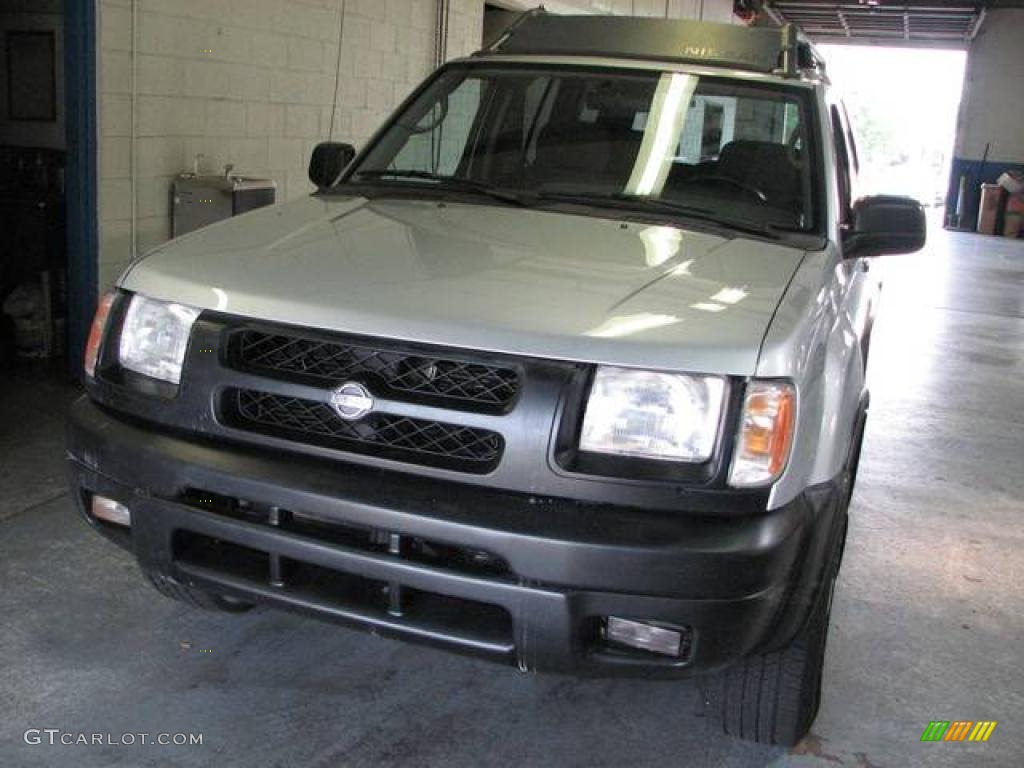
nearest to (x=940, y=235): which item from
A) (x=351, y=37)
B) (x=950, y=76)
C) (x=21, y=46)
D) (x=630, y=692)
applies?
(x=950, y=76)

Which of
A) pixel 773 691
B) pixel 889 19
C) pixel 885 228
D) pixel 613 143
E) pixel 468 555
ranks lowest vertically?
pixel 773 691

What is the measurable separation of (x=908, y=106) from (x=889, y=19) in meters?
11.0

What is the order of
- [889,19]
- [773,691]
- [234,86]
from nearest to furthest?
[773,691], [234,86], [889,19]

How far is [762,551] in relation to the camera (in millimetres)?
2100

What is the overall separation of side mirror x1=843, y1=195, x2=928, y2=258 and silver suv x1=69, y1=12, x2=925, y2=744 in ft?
1.01

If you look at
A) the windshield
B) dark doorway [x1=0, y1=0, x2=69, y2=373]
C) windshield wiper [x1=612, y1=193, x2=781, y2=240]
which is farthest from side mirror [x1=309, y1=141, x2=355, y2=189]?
dark doorway [x1=0, y1=0, x2=69, y2=373]

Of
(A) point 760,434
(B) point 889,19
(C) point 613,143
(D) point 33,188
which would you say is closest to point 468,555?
(A) point 760,434

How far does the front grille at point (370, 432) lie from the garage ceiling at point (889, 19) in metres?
21.0

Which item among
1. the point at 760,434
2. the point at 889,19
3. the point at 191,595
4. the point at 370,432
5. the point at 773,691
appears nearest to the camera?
the point at 760,434

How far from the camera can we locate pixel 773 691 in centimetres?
256

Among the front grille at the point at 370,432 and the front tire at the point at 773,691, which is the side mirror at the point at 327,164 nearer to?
the front grille at the point at 370,432

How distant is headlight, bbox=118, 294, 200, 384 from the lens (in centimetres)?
246

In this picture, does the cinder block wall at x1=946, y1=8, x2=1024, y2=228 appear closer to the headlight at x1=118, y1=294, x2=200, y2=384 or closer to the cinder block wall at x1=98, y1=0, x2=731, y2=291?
the cinder block wall at x1=98, y1=0, x2=731, y2=291

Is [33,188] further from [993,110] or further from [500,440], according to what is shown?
[993,110]
